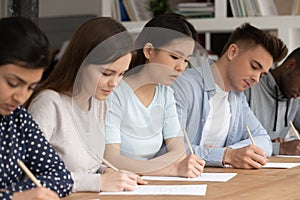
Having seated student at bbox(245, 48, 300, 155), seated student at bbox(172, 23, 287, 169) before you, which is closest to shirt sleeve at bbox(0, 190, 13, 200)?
seated student at bbox(172, 23, 287, 169)

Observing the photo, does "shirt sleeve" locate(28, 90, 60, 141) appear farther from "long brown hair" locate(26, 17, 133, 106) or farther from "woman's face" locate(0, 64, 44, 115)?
"woman's face" locate(0, 64, 44, 115)

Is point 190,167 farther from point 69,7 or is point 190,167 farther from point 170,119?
point 69,7

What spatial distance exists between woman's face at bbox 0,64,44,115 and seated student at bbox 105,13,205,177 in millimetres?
692

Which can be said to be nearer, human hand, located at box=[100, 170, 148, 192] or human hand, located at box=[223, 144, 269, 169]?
human hand, located at box=[100, 170, 148, 192]

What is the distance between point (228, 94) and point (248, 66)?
163mm

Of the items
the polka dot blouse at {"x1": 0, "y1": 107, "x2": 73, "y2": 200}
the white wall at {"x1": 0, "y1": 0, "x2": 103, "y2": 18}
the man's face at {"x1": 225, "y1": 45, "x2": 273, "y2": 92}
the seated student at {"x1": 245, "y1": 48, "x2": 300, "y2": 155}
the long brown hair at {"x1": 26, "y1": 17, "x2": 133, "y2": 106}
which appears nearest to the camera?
the polka dot blouse at {"x1": 0, "y1": 107, "x2": 73, "y2": 200}

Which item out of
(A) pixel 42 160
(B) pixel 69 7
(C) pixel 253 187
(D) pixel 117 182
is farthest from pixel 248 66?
(B) pixel 69 7

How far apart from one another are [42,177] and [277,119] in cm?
198

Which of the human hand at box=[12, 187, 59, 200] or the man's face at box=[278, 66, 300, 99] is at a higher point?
the human hand at box=[12, 187, 59, 200]

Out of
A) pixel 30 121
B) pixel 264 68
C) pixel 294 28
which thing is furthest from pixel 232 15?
pixel 30 121

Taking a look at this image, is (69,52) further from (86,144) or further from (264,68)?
Answer: (264,68)

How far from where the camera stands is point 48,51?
171cm

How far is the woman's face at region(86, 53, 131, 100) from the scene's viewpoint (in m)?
2.09

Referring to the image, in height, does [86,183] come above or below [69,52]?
below
